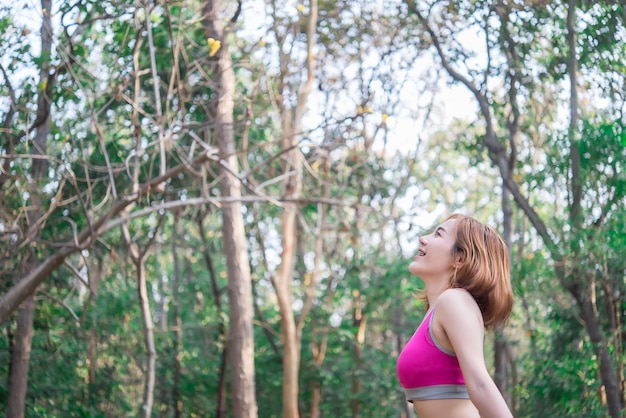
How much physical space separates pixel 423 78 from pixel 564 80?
5950mm

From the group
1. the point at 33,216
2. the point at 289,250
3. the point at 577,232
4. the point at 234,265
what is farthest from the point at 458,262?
the point at 289,250

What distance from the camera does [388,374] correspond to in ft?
53.8

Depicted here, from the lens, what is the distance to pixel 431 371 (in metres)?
2.34

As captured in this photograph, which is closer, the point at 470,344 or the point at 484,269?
the point at 470,344

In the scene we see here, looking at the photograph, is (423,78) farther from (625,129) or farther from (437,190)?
(625,129)

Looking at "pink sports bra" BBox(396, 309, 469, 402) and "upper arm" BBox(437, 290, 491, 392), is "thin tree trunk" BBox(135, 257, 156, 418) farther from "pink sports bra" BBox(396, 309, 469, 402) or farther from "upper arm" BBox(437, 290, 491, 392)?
"upper arm" BBox(437, 290, 491, 392)

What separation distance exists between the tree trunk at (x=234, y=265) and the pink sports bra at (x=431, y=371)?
8.19m

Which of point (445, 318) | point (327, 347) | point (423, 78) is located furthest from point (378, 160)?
point (445, 318)

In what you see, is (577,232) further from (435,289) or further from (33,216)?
(435,289)

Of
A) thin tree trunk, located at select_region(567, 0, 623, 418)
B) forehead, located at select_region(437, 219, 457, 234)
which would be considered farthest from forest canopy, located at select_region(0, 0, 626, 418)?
forehead, located at select_region(437, 219, 457, 234)

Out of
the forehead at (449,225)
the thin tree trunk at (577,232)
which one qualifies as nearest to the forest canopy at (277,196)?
the thin tree trunk at (577,232)

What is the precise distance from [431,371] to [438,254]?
36 cm

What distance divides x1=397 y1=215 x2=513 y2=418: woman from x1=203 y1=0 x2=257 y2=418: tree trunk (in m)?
8.00

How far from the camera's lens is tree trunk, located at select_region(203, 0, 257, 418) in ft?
34.9
